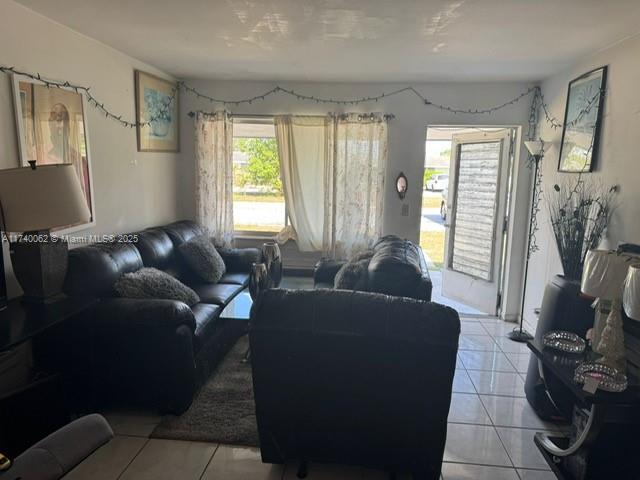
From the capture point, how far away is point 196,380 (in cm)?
279

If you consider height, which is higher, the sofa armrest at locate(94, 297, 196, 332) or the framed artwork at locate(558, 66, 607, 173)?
the framed artwork at locate(558, 66, 607, 173)

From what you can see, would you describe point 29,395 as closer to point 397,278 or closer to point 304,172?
point 397,278

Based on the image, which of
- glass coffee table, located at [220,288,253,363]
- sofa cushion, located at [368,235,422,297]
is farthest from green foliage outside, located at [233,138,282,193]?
sofa cushion, located at [368,235,422,297]

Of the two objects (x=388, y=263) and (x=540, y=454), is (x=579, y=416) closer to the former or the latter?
(x=540, y=454)

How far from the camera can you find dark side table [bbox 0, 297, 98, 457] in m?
2.01

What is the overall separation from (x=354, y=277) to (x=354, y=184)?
1891 mm

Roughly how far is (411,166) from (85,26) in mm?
3204

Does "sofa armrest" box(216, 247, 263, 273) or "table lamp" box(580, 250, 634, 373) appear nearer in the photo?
"table lamp" box(580, 250, 634, 373)

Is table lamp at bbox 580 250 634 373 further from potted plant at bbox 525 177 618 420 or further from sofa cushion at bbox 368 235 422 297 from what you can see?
sofa cushion at bbox 368 235 422 297

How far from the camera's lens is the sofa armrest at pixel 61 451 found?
1.23m

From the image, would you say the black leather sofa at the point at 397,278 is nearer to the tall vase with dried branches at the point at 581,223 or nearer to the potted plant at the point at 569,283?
the potted plant at the point at 569,283

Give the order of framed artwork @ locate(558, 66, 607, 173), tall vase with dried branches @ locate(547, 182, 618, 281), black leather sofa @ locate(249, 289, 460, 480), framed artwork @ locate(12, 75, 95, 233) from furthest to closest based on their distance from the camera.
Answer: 1. framed artwork @ locate(558, 66, 607, 173)
2. tall vase with dried branches @ locate(547, 182, 618, 281)
3. framed artwork @ locate(12, 75, 95, 233)
4. black leather sofa @ locate(249, 289, 460, 480)

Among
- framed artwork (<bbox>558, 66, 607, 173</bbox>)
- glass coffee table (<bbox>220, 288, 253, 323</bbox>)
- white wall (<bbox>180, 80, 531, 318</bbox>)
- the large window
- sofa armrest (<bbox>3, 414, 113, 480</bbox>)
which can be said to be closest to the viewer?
sofa armrest (<bbox>3, 414, 113, 480</bbox>)

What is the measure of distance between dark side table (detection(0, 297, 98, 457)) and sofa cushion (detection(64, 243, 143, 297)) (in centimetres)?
27
